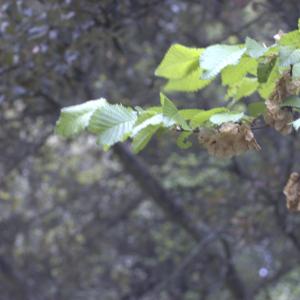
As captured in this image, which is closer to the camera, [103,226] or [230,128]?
[230,128]

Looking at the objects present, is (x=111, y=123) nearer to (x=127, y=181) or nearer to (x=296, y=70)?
(x=296, y=70)

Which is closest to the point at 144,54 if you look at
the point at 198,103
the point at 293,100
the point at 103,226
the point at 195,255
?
the point at 198,103

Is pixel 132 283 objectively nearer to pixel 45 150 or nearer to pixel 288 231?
pixel 45 150

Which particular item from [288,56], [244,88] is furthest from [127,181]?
[288,56]

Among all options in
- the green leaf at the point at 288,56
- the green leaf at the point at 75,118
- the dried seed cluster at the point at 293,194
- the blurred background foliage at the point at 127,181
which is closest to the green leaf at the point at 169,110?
the green leaf at the point at 75,118

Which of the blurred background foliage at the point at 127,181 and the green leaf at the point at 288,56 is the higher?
the green leaf at the point at 288,56

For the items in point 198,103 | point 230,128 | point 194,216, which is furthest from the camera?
point 194,216

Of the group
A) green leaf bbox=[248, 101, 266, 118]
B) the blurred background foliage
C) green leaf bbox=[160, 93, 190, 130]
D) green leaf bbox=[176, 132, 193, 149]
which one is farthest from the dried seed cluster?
the blurred background foliage

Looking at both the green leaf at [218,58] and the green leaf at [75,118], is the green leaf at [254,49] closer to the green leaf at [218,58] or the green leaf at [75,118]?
the green leaf at [218,58]
